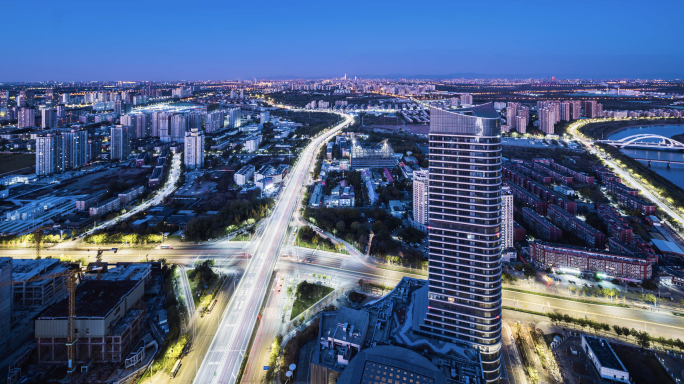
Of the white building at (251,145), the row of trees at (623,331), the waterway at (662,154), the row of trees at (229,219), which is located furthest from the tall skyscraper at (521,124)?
the row of trees at (623,331)

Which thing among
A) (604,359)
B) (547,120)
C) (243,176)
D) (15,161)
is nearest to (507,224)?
(604,359)

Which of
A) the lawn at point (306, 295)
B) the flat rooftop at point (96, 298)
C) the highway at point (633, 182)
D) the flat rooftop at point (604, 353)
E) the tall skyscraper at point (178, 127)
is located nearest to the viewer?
the flat rooftop at point (604, 353)

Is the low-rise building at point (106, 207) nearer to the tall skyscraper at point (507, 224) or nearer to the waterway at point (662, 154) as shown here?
the tall skyscraper at point (507, 224)

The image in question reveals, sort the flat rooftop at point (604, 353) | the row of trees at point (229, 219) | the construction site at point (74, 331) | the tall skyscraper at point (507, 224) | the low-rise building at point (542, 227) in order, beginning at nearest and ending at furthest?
the flat rooftop at point (604, 353), the construction site at point (74, 331), the tall skyscraper at point (507, 224), the low-rise building at point (542, 227), the row of trees at point (229, 219)

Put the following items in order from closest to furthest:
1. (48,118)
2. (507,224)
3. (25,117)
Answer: (507,224) < (25,117) < (48,118)

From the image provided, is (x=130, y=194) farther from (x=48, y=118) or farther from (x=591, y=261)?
(x=48, y=118)
